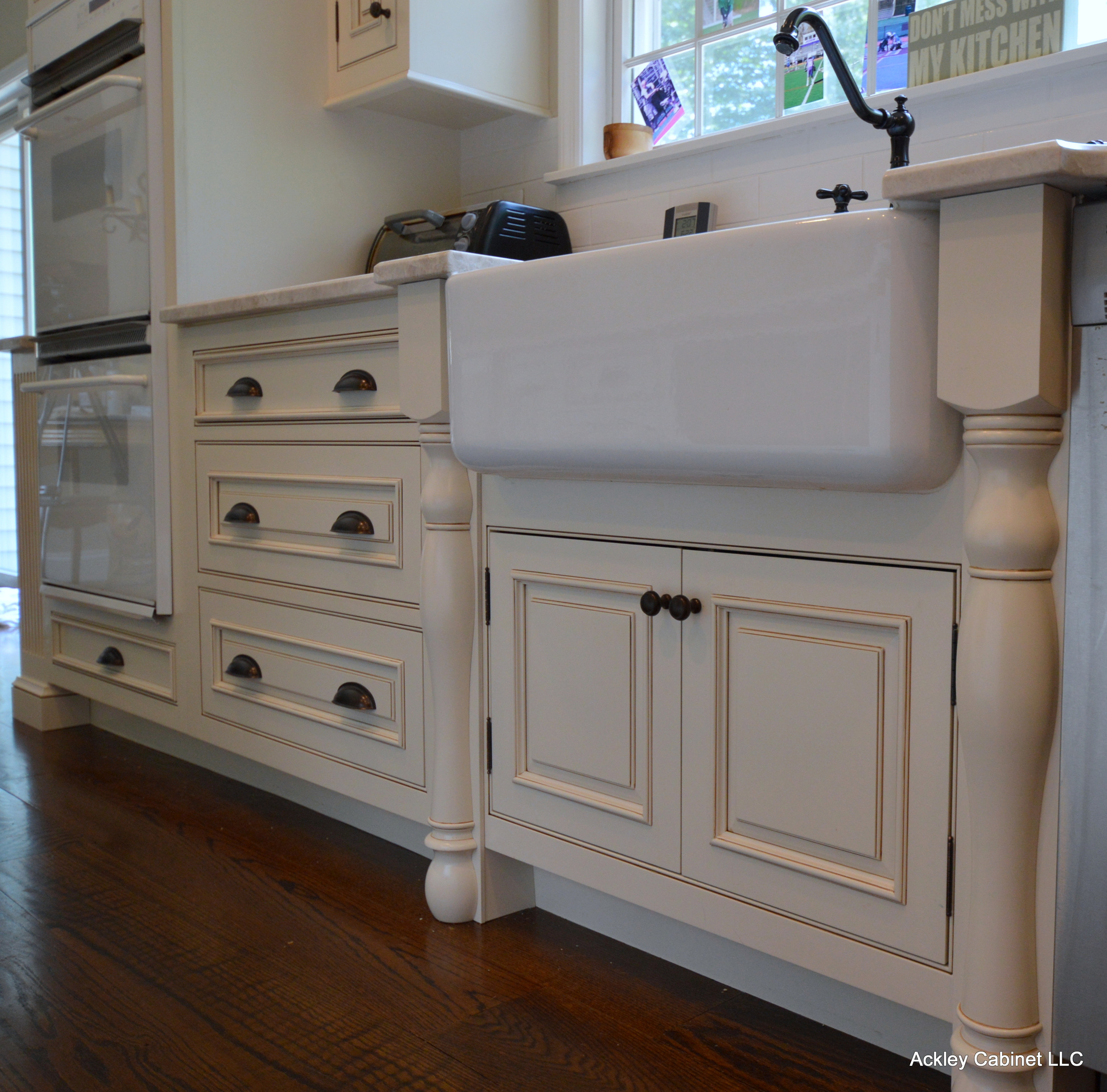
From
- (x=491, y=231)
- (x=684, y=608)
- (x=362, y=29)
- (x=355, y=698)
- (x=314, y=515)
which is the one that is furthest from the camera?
(x=362, y=29)

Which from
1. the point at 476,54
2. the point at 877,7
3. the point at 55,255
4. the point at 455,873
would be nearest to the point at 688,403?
the point at 455,873

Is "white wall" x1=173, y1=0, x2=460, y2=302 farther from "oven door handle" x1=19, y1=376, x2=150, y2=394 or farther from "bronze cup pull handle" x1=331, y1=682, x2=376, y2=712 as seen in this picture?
"bronze cup pull handle" x1=331, y1=682, x2=376, y2=712

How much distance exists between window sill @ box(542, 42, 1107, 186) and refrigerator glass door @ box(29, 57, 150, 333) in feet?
2.89

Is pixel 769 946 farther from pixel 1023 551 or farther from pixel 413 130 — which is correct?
pixel 413 130

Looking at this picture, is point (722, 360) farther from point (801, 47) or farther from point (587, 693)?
point (801, 47)

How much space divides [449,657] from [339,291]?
0.61 meters

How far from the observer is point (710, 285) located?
1.02 meters

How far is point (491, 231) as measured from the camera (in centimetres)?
207

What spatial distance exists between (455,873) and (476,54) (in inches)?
66.9

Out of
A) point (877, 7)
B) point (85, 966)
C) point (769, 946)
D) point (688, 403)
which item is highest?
point (877, 7)

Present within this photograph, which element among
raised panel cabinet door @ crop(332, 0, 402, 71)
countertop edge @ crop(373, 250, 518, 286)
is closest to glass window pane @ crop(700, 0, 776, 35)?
raised panel cabinet door @ crop(332, 0, 402, 71)

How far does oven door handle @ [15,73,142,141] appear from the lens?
7.16ft

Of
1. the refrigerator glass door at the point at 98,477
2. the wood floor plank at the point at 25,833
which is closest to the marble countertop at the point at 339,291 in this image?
the refrigerator glass door at the point at 98,477

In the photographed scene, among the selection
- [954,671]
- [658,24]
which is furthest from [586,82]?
[954,671]
